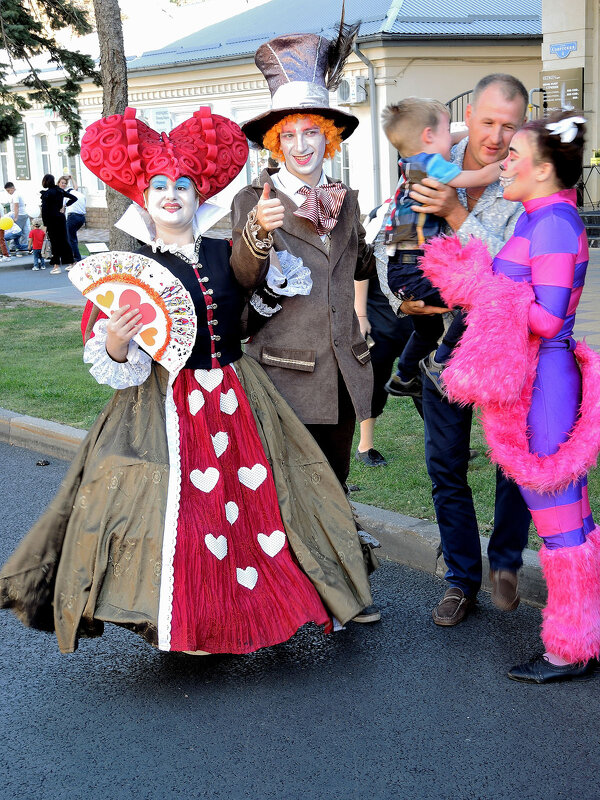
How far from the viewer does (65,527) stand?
3.61 metres

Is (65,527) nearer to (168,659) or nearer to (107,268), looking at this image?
(168,659)

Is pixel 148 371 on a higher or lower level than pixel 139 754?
higher

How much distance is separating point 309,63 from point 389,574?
229 centimetres

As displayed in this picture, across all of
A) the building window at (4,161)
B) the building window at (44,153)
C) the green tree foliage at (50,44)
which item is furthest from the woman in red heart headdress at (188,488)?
the building window at (4,161)

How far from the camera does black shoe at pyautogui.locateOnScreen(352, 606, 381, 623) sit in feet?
13.4

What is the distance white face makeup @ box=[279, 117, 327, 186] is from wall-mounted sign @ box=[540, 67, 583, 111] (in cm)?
1309

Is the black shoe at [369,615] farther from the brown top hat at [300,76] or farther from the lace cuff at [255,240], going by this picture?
the brown top hat at [300,76]

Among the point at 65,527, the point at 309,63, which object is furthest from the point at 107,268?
the point at 309,63

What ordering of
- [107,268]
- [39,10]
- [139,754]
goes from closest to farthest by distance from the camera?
[139,754]
[107,268]
[39,10]

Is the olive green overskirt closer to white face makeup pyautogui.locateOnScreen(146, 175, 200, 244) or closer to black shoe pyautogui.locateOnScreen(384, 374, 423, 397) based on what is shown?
white face makeup pyautogui.locateOnScreen(146, 175, 200, 244)

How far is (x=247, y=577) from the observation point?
141 inches

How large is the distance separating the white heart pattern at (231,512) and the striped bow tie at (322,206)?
116 centimetres

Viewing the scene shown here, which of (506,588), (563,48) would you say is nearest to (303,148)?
(506,588)

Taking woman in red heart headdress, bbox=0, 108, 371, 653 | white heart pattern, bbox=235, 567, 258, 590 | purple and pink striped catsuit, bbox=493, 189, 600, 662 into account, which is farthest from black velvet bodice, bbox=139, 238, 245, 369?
purple and pink striped catsuit, bbox=493, 189, 600, 662
